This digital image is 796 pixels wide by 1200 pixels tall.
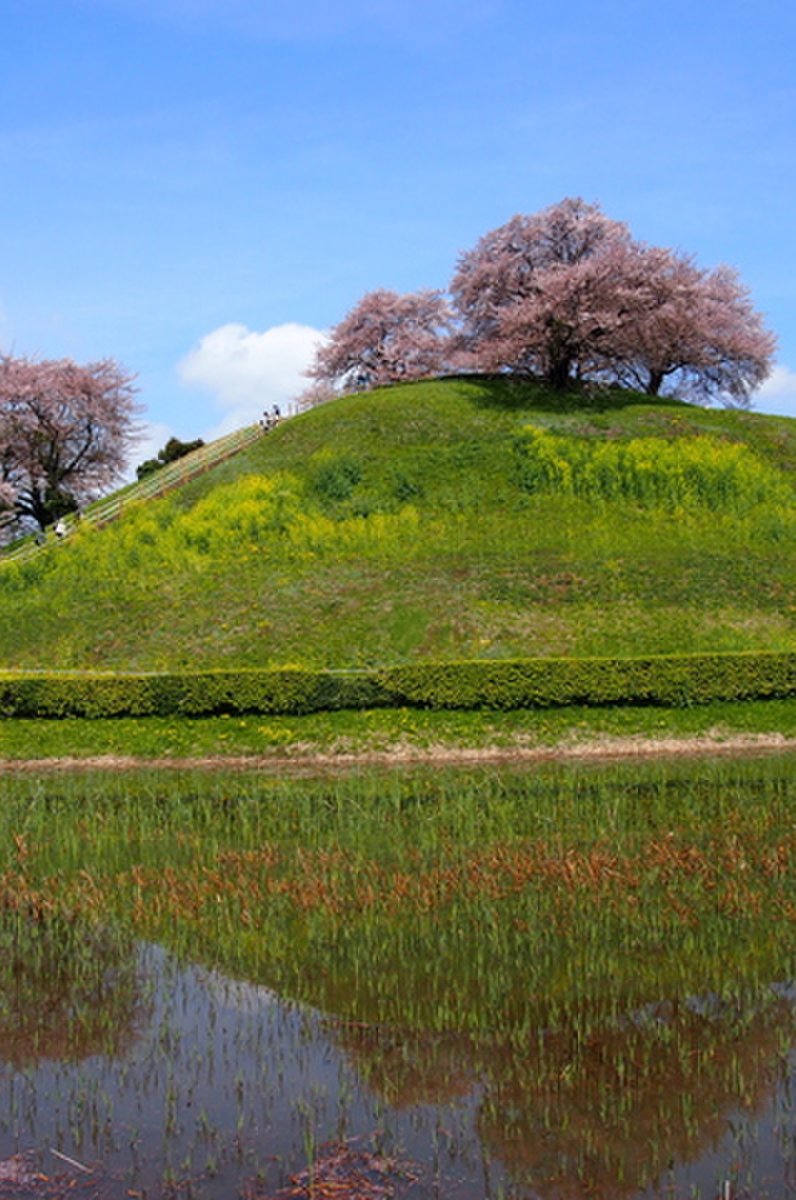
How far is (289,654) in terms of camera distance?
3225cm

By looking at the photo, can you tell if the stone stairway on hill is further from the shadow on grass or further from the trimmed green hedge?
the trimmed green hedge

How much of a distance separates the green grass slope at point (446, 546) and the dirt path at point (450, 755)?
5.70 meters

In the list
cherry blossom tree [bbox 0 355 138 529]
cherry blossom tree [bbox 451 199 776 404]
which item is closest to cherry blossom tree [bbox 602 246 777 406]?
cherry blossom tree [bbox 451 199 776 404]

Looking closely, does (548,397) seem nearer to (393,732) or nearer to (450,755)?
(393,732)

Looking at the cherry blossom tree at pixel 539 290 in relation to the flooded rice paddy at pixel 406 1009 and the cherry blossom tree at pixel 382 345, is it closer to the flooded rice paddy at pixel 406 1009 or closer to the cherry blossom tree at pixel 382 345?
the cherry blossom tree at pixel 382 345

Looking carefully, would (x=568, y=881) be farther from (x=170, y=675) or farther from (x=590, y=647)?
(x=590, y=647)

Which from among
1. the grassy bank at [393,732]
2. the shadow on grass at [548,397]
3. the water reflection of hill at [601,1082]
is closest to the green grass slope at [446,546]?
the shadow on grass at [548,397]

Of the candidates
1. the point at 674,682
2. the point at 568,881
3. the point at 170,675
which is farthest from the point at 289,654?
the point at 568,881

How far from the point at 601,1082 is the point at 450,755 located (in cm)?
1797

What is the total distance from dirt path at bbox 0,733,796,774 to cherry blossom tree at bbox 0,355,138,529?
45.0m

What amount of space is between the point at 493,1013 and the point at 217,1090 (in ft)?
7.88

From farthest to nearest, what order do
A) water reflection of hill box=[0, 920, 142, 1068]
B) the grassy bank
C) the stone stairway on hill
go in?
1. the stone stairway on hill
2. the grassy bank
3. water reflection of hill box=[0, 920, 142, 1068]

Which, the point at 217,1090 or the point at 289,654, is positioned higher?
the point at 289,654

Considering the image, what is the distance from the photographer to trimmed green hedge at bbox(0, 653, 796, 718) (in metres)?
26.9
